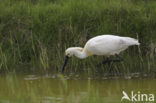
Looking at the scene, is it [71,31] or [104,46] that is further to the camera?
[71,31]

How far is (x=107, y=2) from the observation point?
11.0 metres

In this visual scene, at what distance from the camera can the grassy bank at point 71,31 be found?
10.0 m

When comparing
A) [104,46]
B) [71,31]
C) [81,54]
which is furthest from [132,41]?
[71,31]

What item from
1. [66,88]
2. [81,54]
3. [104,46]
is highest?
[104,46]

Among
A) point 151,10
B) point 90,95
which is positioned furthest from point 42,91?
point 151,10

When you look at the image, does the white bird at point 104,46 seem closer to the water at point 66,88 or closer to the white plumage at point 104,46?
the white plumage at point 104,46

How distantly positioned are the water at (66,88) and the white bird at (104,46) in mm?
532

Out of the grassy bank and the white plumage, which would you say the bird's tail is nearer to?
the white plumage

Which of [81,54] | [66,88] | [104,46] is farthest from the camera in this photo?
[81,54]

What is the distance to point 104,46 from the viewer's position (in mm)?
9594

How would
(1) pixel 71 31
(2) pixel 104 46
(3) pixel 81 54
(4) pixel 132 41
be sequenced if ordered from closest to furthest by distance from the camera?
(4) pixel 132 41 → (2) pixel 104 46 → (3) pixel 81 54 → (1) pixel 71 31

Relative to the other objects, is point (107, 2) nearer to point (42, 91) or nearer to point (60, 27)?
point (60, 27)

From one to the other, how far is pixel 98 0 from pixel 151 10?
1513mm

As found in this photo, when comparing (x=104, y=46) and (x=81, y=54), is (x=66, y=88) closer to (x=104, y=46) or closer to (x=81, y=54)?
(x=81, y=54)
